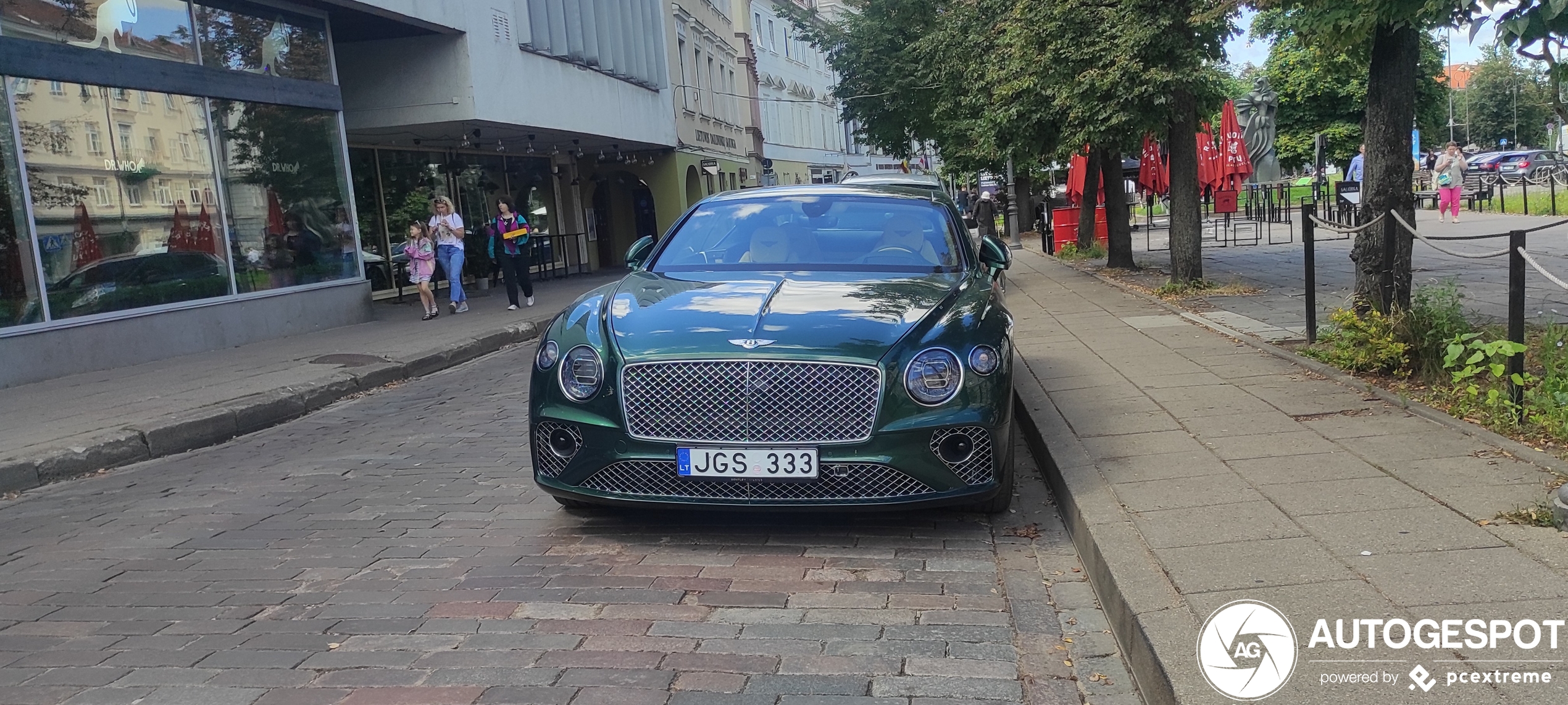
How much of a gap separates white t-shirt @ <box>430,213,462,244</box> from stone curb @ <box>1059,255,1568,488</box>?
10.6 metres

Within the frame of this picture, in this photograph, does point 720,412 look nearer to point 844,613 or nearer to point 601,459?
point 601,459

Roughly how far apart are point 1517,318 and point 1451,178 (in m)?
19.3

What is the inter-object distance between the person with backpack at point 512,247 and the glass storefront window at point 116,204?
4.28 metres

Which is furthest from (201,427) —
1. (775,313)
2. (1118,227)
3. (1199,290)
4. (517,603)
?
(1118,227)

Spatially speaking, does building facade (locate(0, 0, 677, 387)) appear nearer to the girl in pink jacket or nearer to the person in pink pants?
the girl in pink jacket

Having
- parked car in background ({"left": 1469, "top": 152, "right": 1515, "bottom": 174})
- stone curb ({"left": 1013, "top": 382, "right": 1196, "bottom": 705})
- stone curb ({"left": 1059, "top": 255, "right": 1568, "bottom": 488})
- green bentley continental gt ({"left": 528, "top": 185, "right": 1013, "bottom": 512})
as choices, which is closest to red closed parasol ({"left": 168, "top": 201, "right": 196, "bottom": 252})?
green bentley continental gt ({"left": 528, "top": 185, "right": 1013, "bottom": 512})

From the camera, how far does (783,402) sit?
15.2 ft

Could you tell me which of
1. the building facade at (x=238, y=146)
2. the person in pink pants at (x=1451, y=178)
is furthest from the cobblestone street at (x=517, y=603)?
the person in pink pants at (x=1451, y=178)

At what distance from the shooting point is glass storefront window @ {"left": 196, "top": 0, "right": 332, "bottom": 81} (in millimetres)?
14055

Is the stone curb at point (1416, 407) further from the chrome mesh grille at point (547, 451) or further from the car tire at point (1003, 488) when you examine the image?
the chrome mesh grille at point (547, 451)

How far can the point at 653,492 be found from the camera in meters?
4.81

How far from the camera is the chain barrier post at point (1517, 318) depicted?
18.1 ft

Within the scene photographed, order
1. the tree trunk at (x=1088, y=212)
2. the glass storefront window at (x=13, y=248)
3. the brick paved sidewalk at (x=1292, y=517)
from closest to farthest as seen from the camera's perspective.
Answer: the brick paved sidewalk at (x=1292, y=517) < the glass storefront window at (x=13, y=248) < the tree trunk at (x=1088, y=212)

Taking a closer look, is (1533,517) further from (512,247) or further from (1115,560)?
(512,247)
